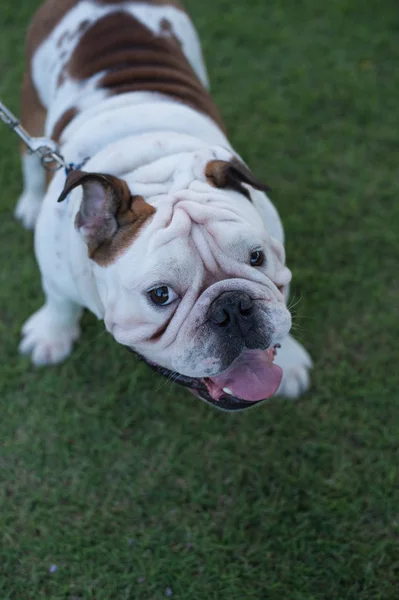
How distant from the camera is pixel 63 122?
3.43m

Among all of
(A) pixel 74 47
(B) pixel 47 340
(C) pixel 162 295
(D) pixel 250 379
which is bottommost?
(B) pixel 47 340

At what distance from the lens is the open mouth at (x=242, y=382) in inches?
104

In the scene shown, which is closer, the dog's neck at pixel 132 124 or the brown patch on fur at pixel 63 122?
the dog's neck at pixel 132 124

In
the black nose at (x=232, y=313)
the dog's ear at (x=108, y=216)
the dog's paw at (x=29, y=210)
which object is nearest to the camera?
the black nose at (x=232, y=313)

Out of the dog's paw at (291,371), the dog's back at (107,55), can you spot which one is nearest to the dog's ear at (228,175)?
the dog's back at (107,55)

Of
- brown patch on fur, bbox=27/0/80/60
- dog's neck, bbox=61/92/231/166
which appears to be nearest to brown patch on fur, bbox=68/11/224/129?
dog's neck, bbox=61/92/231/166

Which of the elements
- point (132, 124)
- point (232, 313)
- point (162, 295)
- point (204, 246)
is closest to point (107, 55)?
point (132, 124)

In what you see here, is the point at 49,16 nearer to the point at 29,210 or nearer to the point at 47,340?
the point at 29,210

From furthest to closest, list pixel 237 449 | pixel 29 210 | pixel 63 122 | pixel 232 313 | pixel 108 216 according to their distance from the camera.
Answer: pixel 29 210, pixel 237 449, pixel 63 122, pixel 108 216, pixel 232 313

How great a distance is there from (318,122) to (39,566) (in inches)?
157

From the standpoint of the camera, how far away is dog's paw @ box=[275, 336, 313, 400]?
3.72 meters

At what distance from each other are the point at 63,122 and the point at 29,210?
3.99ft

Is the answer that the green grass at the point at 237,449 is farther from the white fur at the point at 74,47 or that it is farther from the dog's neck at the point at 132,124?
the white fur at the point at 74,47

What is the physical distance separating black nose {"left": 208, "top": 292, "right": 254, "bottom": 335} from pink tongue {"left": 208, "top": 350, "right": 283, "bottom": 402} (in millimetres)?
264
